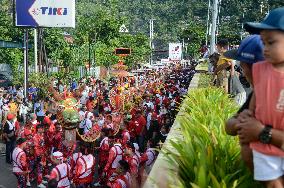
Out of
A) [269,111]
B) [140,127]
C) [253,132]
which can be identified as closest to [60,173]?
[140,127]

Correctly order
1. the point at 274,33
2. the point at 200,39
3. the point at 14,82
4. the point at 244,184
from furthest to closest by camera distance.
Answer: the point at 200,39, the point at 14,82, the point at 244,184, the point at 274,33

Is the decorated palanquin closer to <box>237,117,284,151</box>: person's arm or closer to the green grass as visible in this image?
the green grass

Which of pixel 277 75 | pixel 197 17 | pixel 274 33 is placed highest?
pixel 197 17

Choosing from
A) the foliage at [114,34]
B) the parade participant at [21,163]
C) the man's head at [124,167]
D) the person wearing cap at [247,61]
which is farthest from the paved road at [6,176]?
the foliage at [114,34]

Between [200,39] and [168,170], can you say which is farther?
[200,39]

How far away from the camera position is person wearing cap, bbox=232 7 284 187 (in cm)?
227

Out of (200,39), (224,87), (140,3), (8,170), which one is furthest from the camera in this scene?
(140,3)

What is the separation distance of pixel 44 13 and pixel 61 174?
16.7 meters

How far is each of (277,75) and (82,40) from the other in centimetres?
4070

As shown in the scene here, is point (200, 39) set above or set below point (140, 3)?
below

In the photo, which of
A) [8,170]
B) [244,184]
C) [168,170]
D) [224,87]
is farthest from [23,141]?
[244,184]

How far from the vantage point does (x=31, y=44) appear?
37312 millimetres

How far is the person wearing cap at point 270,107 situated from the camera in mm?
2271

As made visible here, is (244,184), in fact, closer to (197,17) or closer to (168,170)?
(168,170)
